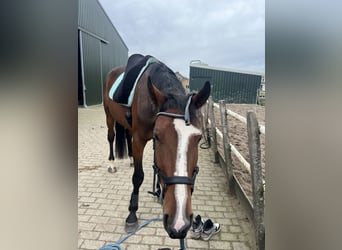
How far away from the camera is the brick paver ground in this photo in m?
1.94

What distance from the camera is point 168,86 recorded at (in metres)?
1.71

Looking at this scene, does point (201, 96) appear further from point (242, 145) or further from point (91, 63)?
point (91, 63)

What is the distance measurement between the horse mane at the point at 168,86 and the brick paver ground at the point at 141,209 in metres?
1.17

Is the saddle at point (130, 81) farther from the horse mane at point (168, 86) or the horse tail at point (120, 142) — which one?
the horse tail at point (120, 142)

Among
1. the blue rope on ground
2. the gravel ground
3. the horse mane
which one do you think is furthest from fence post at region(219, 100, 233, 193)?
the horse mane

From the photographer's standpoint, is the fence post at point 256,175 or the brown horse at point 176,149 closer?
the brown horse at point 176,149

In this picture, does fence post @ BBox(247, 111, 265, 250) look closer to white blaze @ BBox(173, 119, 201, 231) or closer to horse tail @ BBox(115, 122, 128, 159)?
white blaze @ BBox(173, 119, 201, 231)

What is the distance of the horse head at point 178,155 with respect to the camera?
1.16 metres

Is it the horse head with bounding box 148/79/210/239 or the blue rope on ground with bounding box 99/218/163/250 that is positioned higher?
the horse head with bounding box 148/79/210/239

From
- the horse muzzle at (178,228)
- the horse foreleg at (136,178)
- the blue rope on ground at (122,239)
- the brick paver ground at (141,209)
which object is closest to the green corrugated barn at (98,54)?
the brick paver ground at (141,209)

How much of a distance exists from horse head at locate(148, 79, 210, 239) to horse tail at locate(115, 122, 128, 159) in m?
2.06

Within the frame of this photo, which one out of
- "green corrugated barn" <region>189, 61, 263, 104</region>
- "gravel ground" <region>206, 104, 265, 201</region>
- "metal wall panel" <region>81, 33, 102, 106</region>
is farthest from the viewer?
"green corrugated barn" <region>189, 61, 263, 104</region>

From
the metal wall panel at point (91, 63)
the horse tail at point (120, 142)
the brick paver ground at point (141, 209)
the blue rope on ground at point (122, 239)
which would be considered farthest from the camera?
the metal wall panel at point (91, 63)
